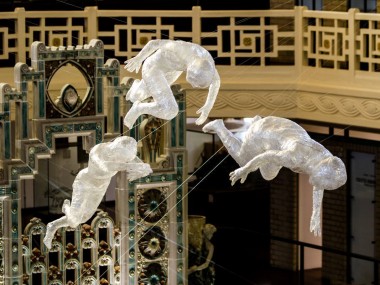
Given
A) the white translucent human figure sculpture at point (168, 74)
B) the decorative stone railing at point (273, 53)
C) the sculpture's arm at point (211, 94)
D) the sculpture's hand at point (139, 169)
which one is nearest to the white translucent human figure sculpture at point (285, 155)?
the sculpture's arm at point (211, 94)

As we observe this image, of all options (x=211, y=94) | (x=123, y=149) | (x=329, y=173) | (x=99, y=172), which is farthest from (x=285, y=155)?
(x=99, y=172)

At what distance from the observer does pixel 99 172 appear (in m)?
16.4

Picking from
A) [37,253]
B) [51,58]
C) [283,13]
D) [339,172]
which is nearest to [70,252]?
[37,253]

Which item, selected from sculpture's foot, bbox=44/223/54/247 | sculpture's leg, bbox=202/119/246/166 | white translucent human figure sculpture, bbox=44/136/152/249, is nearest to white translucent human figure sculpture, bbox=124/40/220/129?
sculpture's leg, bbox=202/119/246/166

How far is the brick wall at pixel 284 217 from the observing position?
2308 cm

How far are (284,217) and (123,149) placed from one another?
7191 mm

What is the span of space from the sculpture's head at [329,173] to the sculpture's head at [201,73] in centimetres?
103

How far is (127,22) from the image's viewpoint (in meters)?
21.0

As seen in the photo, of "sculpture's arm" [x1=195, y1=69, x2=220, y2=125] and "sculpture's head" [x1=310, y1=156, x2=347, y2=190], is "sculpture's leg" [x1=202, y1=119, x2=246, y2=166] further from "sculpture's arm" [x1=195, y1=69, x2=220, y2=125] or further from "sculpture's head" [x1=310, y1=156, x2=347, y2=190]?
"sculpture's head" [x1=310, y1=156, x2=347, y2=190]

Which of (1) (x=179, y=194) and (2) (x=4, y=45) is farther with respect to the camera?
(2) (x=4, y=45)

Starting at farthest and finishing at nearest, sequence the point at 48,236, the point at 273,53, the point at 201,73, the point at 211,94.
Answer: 1. the point at 273,53
2. the point at 48,236
3. the point at 211,94
4. the point at 201,73

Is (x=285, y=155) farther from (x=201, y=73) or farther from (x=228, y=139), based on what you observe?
(x=201, y=73)

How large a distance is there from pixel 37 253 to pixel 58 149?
14.0 ft

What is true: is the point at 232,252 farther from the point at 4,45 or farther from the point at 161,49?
the point at 161,49
